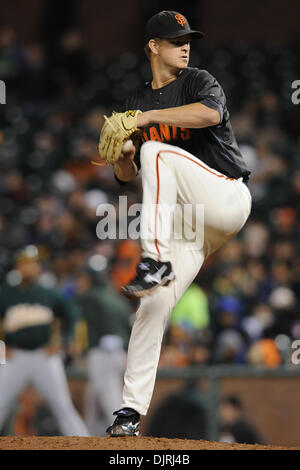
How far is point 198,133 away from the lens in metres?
3.74

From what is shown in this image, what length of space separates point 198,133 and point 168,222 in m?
0.51

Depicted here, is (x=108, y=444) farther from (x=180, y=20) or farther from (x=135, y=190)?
(x=135, y=190)

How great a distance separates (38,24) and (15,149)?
4.01m

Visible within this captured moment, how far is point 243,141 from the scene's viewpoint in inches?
402

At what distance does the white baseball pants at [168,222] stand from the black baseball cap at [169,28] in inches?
21.3

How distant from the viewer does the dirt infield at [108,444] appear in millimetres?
3225

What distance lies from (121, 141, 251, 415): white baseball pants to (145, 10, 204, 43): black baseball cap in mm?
541

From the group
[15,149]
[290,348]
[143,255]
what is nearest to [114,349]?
[290,348]

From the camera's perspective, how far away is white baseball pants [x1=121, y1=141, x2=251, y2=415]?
347cm

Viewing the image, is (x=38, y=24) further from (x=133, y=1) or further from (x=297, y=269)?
(x=297, y=269)

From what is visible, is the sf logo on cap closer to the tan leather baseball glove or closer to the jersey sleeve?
the jersey sleeve

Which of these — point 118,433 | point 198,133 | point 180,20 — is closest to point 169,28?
point 180,20

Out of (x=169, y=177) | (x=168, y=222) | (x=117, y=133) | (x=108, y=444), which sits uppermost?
(x=117, y=133)

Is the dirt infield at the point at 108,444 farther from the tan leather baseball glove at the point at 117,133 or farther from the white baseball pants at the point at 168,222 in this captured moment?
the tan leather baseball glove at the point at 117,133
